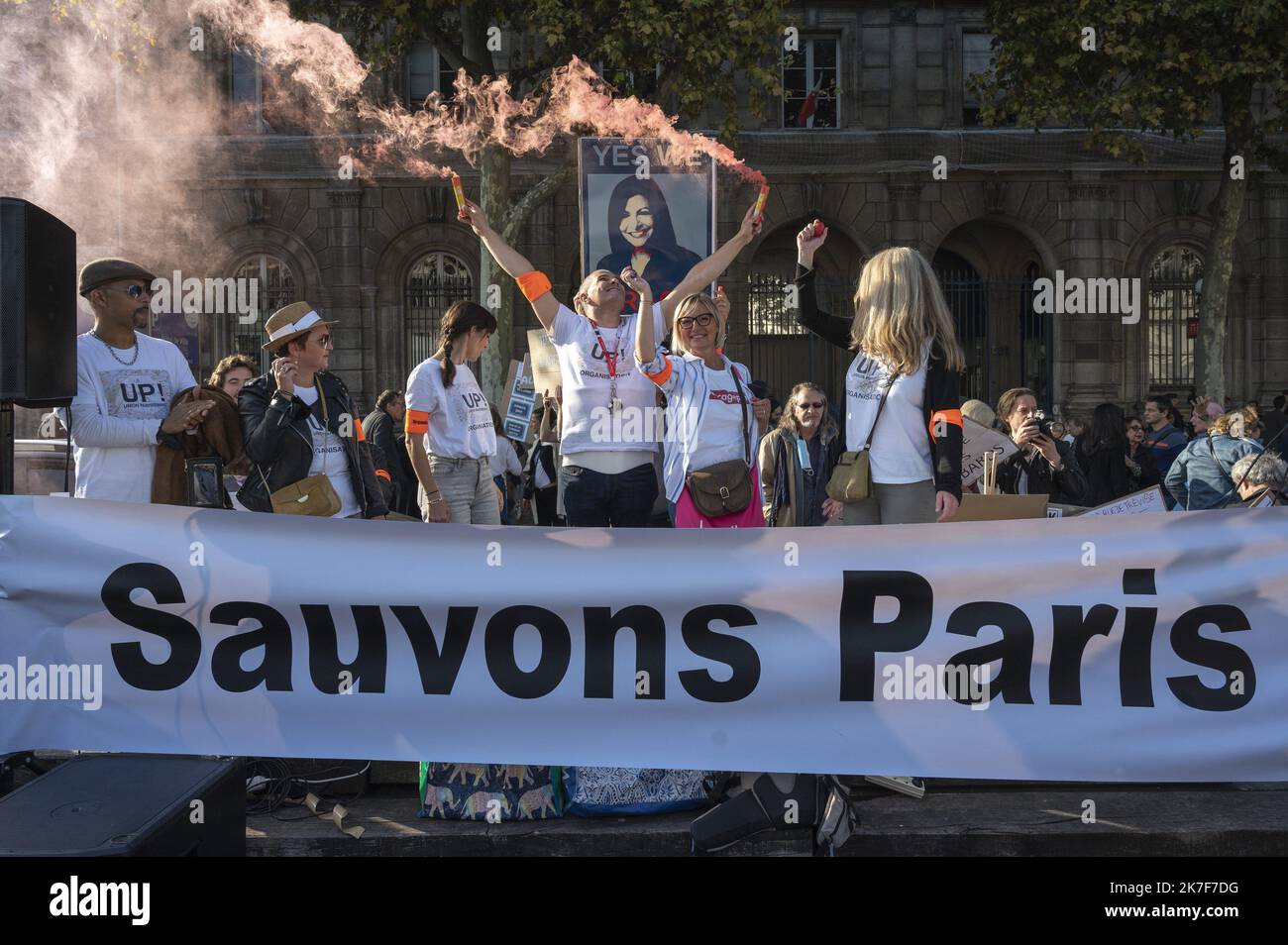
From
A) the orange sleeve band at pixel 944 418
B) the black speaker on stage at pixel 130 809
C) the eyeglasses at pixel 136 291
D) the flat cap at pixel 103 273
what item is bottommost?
the black speaker on stage at pixel 130 809

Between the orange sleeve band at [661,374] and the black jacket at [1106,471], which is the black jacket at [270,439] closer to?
the orange sleeve band at [661,374]

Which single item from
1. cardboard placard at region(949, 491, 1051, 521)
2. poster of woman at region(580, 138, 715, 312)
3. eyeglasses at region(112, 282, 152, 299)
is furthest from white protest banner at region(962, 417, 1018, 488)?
eyeglasses at region(112, 282, 152, 299)

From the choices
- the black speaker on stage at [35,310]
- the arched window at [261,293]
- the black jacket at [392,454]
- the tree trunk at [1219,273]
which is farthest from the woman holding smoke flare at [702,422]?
the arched window at [261,293]

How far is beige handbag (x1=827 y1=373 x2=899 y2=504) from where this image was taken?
17.8ft

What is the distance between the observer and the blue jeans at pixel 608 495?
233 inches

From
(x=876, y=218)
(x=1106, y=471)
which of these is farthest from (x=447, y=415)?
(x=876, y=218)

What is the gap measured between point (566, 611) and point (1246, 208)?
25617 mm

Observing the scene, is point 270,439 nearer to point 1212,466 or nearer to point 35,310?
point 35,310

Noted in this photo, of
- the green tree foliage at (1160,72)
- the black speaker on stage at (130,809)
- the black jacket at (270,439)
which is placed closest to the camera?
the black speaker on stage at (130,809)

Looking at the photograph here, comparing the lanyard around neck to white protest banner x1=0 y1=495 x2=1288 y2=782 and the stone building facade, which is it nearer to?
white protest banner x1=0 y1=495 x2=1288 y2=782

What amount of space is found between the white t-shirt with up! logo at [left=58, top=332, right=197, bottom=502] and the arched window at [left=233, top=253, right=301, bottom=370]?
68.9 ft

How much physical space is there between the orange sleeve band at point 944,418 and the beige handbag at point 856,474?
→ 21cm

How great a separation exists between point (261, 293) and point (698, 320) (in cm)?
2212

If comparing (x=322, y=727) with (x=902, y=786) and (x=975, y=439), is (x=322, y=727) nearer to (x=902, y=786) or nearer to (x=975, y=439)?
(x=902, y=786)
